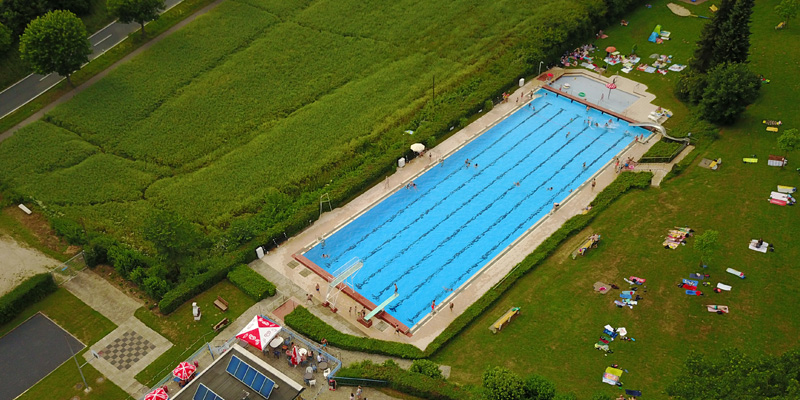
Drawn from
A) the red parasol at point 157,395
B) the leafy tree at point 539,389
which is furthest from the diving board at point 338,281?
the leafy tree at point 539,389

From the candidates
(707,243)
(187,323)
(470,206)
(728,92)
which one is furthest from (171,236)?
(728,92)

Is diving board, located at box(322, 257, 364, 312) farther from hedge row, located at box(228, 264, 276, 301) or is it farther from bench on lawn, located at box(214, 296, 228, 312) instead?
bench on lawn, located at box(214, 296, 228, 312)

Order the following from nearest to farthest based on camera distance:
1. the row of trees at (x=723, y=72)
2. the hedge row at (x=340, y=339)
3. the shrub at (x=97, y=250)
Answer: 1. the hedge row at (x=340, y=339)
2. the shrub at (x=97, y=250)
3. the row of trees at (x=723, y=72)

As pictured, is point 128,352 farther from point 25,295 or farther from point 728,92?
point 728,92

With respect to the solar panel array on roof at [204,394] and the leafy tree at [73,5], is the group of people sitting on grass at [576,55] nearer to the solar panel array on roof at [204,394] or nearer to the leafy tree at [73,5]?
the solar panel array on roof at [204,394]

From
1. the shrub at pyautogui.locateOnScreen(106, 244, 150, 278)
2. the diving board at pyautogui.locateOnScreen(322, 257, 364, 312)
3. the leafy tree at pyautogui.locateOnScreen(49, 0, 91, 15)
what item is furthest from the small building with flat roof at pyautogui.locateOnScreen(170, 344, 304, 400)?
the leafy tree at pyautogui.locateOnScreen(49, 0, 91, 15)

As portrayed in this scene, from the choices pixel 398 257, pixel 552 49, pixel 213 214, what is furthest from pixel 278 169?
pixel 552 49

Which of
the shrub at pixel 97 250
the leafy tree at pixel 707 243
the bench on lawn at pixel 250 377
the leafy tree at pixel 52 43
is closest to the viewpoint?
the bench on lawn at pixel 250 377
